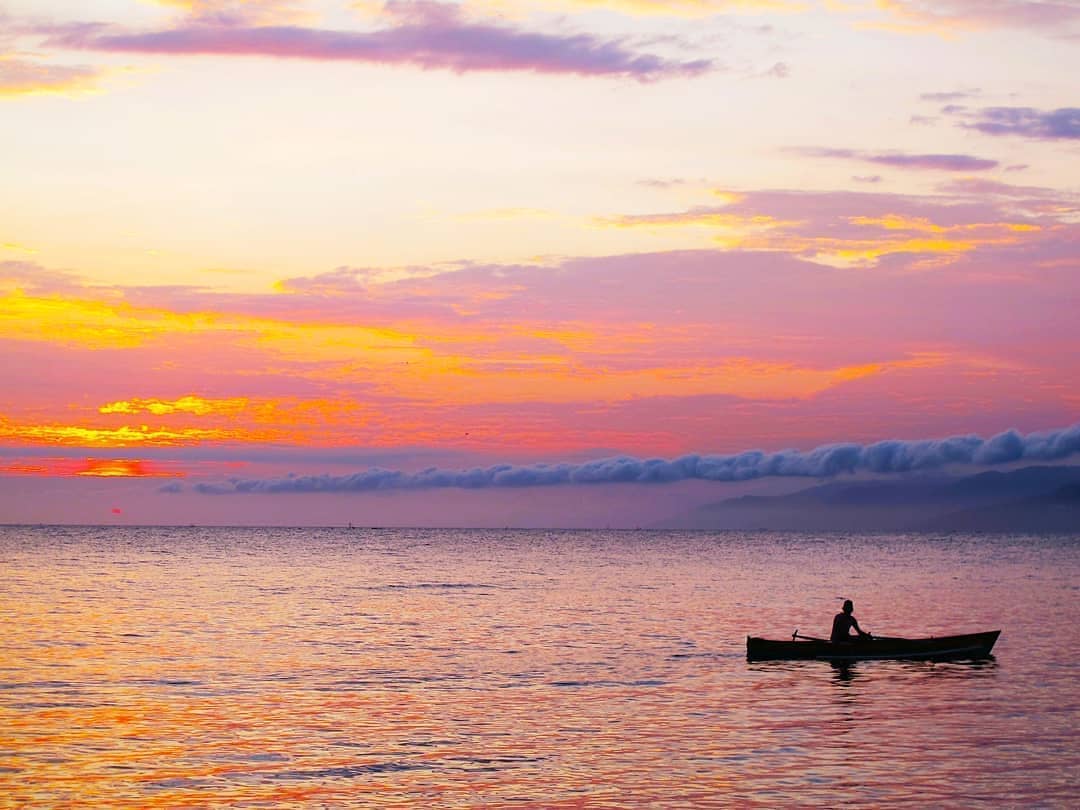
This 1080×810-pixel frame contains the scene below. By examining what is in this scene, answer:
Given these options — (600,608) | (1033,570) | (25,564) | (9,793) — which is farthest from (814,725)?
(25,564)

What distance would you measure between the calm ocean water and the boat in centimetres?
92

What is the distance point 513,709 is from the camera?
4100 centimetres

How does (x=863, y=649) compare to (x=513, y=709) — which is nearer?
(x=513, y=709)

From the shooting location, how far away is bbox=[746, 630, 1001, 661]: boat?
53.6 m

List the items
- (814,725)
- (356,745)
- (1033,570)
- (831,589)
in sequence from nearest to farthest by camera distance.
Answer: (356,745), (814,725), (831,589), (1033,570)

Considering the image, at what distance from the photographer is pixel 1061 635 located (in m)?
66.3

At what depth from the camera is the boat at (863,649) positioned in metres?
53.6

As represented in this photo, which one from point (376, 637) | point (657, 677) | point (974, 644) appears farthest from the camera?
point (376, 637)

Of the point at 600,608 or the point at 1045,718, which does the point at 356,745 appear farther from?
the point at 600,608

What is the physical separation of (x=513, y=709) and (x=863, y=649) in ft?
63.9

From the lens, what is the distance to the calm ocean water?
2931 centimetres

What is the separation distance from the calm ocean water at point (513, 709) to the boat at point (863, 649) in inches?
36.4

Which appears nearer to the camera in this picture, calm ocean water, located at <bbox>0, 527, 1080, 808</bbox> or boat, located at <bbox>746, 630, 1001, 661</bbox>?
calm ocean water, located at <bbox>0, 527, 1080, 808</bbox>

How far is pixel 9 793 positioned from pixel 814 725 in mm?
22490
